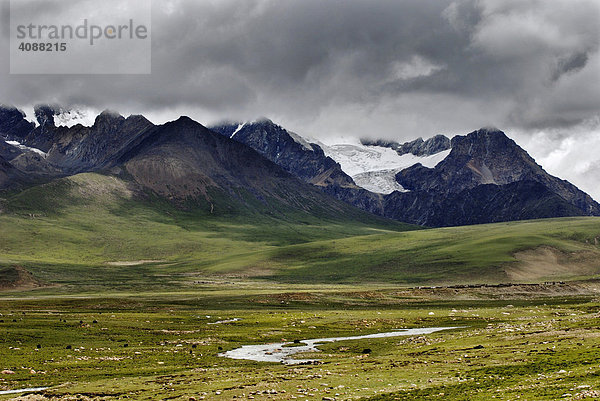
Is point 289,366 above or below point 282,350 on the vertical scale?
above

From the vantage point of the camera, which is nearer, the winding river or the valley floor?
the valley floor

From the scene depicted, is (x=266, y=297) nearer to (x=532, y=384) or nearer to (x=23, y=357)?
(x=23, y=357)

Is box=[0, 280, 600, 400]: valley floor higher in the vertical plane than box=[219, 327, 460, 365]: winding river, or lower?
higher

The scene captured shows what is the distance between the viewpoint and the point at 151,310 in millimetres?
150000

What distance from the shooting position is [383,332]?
114 m

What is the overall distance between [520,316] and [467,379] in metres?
90.9

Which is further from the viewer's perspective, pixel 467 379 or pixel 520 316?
pixel 520 316

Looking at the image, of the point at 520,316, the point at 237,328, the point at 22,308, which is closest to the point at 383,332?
the point at 237,328

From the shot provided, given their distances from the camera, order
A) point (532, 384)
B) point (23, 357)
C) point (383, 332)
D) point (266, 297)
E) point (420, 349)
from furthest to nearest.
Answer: point (266, 297)
point (383, 332)
point (420, 349)
point (23, 357)
point (532, 384)

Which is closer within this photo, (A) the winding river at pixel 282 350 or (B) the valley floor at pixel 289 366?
(B) the valley floor at pixel 289 366

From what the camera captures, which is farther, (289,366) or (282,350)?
(282,350)

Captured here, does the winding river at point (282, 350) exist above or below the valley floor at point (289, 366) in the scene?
below

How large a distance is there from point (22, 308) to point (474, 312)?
341 ft

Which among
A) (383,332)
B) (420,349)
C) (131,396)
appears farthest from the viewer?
(383,332)
